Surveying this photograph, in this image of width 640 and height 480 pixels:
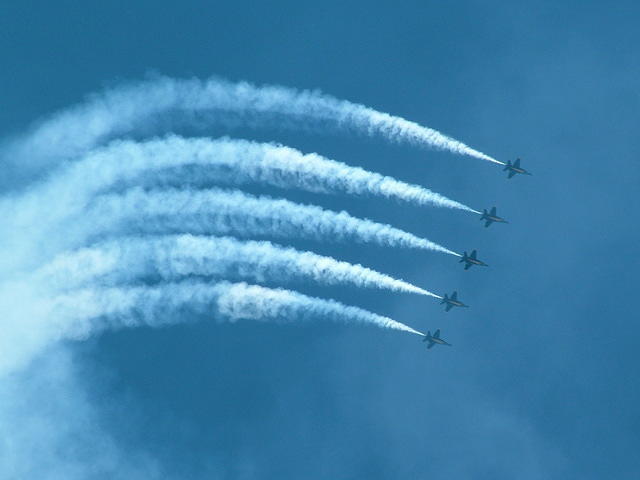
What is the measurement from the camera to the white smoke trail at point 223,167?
78.1 meters

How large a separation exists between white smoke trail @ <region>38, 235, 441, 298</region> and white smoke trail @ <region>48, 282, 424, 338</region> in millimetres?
816


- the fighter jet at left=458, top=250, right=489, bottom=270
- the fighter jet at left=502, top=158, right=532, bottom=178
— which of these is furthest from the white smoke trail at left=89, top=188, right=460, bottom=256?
the fighter jet at left=502, top=158, right=532, bottom=178

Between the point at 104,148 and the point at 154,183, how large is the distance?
4.30 meters

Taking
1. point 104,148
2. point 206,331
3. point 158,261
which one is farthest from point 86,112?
point 206,331

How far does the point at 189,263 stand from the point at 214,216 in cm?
317

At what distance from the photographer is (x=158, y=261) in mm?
77750

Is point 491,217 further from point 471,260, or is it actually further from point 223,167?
point 223,167

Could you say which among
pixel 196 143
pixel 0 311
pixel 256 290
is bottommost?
pixel 0 311

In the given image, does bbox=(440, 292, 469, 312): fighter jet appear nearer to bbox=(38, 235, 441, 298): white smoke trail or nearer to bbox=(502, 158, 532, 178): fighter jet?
bbox=(502, 158, 532, 178): fighter jet

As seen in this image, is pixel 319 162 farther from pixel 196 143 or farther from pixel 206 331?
pixel 206 331

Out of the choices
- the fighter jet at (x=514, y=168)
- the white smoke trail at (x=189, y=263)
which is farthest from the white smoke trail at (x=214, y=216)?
the fighter jet at (x=514, y=168)

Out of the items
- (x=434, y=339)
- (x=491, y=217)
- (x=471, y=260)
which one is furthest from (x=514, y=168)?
(x=434, y=339)

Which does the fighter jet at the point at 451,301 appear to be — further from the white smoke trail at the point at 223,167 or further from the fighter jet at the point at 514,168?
the white smoke trail at the point at 223,167

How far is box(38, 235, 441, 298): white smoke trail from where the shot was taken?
77.6 meters
